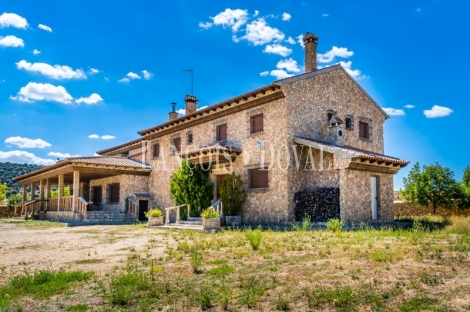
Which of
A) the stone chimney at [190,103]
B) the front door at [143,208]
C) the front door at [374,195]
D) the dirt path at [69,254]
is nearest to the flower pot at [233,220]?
the front door at [374,195]

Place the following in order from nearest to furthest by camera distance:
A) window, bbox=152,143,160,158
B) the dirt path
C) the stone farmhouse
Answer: the dirt path, the stone farmhouse, window, bbox=152,143,160,158

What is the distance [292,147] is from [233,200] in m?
3.63

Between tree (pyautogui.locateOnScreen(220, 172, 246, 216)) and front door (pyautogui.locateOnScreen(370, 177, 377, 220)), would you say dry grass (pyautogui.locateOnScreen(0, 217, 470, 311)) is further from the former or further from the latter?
tree (pyautogui.locateOnScreen(220, 172, 246, 216))

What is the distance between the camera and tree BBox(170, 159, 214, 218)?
18.0 m

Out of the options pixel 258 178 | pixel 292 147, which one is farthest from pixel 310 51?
pixel 258 178

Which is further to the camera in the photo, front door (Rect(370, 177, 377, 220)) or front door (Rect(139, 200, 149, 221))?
front door (Rect(139, 200, 149, 221))

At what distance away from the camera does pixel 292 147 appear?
15.5 m

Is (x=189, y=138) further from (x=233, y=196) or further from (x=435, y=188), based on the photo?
(x=435, y=188)

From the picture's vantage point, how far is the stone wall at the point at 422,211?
910 inches

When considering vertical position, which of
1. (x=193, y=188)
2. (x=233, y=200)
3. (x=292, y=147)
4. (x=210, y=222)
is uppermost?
(x=292, y=147)

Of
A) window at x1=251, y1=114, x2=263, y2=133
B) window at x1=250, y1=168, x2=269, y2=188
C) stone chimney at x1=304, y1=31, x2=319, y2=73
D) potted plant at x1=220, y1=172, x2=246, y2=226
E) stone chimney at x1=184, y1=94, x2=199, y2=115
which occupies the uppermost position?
stone chimney at x1=304, y1=31, x2=319, y2=73

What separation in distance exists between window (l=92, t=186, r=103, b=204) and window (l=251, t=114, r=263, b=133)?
14.8m

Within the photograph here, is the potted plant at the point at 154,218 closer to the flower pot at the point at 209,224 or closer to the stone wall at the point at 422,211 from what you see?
Answer: the flower pot at the point at 209,224

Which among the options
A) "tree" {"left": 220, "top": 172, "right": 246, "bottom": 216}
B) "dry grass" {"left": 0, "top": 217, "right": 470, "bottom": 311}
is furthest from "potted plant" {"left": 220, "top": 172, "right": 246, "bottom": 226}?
"dry grass" {"left": 0, "top": 217, "right": 470, "bottom": 311}
